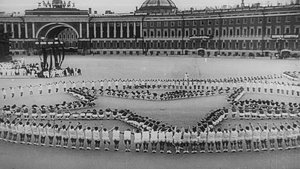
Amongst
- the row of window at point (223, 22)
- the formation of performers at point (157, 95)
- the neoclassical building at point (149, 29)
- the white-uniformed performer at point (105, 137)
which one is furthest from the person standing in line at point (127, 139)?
the neoclassical building at point (149, 29)

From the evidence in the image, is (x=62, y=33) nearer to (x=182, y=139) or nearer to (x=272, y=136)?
(x=182, y=139)

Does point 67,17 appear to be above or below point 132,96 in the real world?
above

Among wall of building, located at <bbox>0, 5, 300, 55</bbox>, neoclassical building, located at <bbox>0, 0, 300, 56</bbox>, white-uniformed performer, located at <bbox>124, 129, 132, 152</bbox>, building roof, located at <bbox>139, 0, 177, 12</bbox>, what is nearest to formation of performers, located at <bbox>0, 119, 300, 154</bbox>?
white-uniformed performer, located at <bbox>124, 129, 132, 152</bbox>

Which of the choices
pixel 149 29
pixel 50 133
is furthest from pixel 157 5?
pixel 50 133

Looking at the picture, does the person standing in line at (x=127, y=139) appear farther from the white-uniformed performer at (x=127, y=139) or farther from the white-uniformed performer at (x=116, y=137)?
the white-uniformed performer at (x=116, y=137)

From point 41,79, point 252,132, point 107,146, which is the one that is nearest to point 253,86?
point 252,132

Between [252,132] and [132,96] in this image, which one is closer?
[252,132]

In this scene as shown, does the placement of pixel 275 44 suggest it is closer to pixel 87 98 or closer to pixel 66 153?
pixel 87 98

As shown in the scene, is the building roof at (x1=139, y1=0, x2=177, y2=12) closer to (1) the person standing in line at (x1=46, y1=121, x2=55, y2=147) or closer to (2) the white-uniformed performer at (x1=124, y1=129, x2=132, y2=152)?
(1) the person standing in line at (x1=46, y1=121, x2=55, y2=147)
